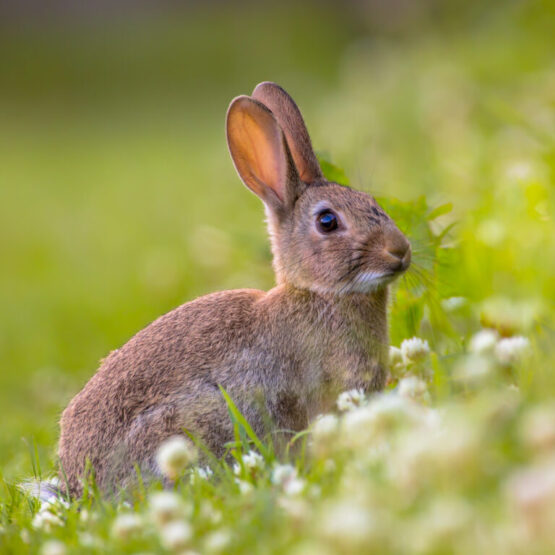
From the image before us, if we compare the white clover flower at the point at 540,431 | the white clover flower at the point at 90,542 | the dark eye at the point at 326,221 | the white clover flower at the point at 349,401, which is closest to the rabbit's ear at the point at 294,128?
the dark eye at the point at 326,221

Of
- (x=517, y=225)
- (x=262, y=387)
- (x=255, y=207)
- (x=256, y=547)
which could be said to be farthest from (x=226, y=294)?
(x=255, y=207)

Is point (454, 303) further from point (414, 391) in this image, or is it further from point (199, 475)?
point (199, 475)

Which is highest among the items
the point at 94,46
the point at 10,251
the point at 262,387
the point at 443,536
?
the point at 94,46

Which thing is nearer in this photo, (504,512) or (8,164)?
(504,512)

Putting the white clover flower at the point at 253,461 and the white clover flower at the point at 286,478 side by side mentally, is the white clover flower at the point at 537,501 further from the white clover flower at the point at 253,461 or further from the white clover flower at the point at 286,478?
the white clover flower at the point at 253,461

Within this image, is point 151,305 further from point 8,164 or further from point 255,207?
point 8,164

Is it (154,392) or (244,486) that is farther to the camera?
(154,392)

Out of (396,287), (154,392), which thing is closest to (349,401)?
(154,392)
